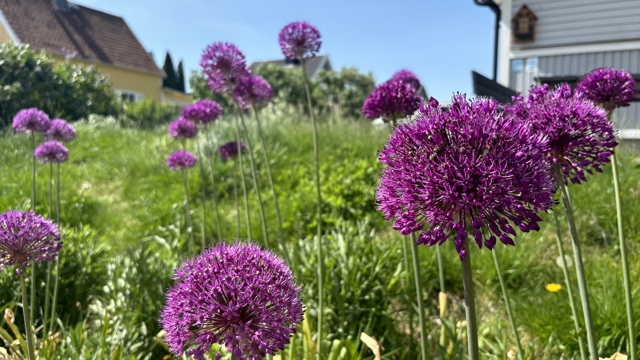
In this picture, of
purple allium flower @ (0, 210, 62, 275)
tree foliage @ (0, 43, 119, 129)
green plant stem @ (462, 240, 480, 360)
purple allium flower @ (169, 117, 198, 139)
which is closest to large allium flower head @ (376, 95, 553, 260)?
green plant stem @ (462, 240, 480, 360)

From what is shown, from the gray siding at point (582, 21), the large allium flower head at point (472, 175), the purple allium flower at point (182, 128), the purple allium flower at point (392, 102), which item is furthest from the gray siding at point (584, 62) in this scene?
the large allium flower head at point (472, 175)

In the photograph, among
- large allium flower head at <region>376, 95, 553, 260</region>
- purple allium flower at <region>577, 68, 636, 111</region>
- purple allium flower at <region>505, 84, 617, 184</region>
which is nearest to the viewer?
large allium flower head at <region>376, 95, 553, 260</region>

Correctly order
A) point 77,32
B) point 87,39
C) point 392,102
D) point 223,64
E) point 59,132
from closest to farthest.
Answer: point 392,102 → point 223,64 → point 59,132 → point 77,32 → point 87,39

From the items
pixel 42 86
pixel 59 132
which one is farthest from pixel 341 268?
pixel 42 86

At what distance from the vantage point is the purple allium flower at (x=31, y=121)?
A: 3.04m

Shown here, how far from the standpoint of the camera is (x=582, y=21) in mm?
12625

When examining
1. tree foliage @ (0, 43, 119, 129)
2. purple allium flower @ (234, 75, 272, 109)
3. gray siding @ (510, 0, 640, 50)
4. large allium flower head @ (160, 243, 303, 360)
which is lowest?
large allium flower head @ (160, 243, 303, 360)

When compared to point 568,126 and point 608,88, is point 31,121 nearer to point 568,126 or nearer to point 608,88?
point 568,126

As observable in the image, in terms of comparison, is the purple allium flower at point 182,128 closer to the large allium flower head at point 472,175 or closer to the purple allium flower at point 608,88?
the purple allium flower at point 608,88

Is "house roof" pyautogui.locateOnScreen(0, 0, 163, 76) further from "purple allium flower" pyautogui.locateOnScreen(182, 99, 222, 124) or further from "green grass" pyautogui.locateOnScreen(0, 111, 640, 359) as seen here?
"purple allium flower" pyautogui.locateOnScreen(182, 99, 222, 124)

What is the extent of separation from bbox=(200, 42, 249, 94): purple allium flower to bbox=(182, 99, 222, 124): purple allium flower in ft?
2.29

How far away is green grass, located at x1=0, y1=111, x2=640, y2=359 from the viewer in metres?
2.82

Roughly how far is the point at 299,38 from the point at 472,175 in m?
2.08

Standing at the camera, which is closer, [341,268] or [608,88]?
[608,88]
